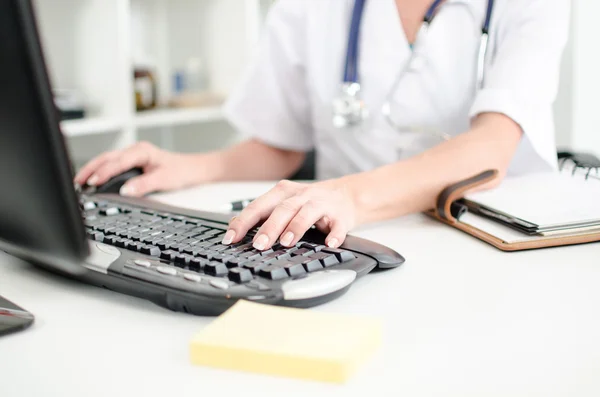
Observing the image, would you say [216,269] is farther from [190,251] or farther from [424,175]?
[424,175]

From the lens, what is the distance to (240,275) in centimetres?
51

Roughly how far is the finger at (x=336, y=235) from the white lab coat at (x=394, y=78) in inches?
16.2

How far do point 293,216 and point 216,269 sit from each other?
14cm

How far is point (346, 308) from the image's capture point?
1.73 feet

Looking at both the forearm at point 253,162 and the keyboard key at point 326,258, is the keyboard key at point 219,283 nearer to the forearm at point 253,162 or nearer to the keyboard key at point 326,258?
the keyboard key at point 326,258

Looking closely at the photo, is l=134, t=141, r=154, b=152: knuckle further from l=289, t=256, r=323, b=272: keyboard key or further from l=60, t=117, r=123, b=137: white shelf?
l=60, t=117, r=123, b=137: white shelf

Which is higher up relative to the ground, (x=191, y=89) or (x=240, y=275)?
(x=240, y=275)

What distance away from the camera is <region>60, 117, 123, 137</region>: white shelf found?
1719mm

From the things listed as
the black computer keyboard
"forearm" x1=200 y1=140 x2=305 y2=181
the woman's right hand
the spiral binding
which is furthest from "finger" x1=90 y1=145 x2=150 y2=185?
the spiral binding

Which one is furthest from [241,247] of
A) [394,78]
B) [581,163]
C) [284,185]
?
[394,78]

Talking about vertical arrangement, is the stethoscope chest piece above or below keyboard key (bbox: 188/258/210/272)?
below

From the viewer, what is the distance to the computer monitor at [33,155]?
0.37 metres

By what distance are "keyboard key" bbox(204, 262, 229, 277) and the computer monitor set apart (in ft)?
0.39

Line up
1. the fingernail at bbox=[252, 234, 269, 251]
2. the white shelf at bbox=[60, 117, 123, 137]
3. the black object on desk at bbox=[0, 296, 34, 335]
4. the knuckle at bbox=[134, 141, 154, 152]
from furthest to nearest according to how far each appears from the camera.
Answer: the white shelf at bbox=[60, 117, 123, 137], the knuckle at bbox=[134, 141, 154, 152], the fingernail at bbox=[252, 234, 269, 251], the black object on desk at bbox=[0, 296, 34, 335]
